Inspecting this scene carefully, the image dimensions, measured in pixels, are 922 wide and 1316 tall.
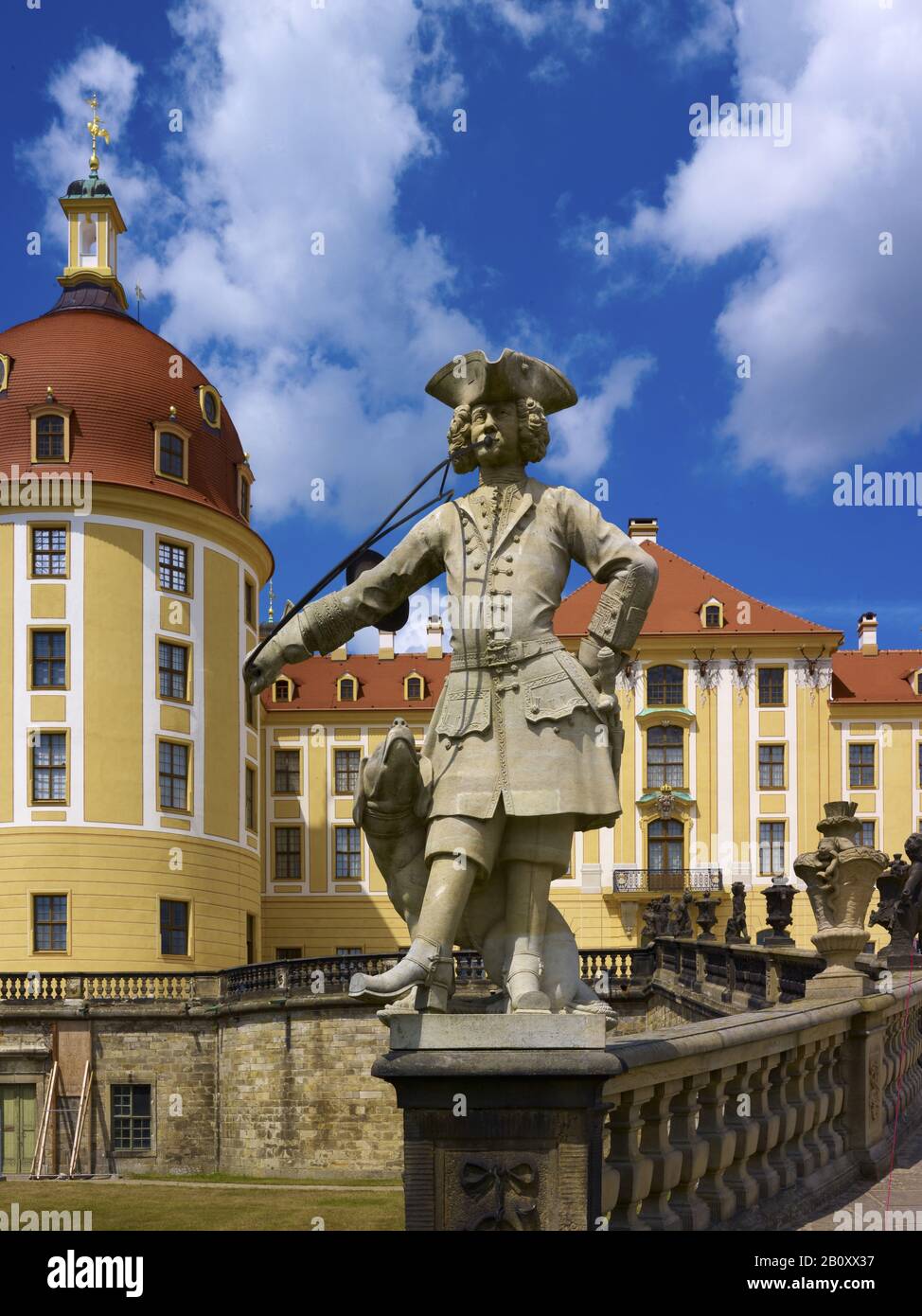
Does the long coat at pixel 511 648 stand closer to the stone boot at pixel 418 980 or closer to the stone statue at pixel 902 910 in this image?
the stone boot at pixel 418 980

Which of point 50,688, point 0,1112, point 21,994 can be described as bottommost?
point 0,1112

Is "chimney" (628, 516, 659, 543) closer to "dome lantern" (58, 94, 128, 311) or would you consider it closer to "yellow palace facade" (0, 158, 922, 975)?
"yellow palace facade" (0, 158, 922, 975)

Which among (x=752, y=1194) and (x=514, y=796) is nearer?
(x=514, y=796)

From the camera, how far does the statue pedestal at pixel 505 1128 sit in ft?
15.8

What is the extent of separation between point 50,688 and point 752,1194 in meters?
34.7

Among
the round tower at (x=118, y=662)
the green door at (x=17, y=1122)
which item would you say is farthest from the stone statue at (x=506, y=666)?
the round tower at (x=118, y=662)

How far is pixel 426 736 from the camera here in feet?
19.0

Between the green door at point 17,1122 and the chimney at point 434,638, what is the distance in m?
28.8

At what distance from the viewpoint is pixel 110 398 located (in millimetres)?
42125

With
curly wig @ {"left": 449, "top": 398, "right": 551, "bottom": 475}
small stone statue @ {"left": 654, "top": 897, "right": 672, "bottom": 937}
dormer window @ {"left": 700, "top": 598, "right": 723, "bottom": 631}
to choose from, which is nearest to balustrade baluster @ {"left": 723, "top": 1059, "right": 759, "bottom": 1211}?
curly wig @ {"left": 449, "top": 398, "right": 551, "bottom": 475}

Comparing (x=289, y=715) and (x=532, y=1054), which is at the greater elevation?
(x=289, y=715)
